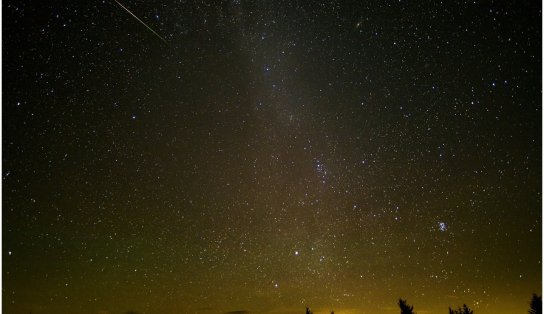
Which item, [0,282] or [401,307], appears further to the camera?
[401,307]

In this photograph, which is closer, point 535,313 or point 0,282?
point 0,282

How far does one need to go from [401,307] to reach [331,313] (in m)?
5.62

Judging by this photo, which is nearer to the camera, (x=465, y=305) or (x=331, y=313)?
(x=465, y=305)

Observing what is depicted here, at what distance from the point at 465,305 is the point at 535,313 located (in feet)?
7.40

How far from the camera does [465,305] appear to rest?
563 inches

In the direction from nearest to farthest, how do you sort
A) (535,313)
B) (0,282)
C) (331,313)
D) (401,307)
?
(0,282), (535,313), (401,307), (331,313)

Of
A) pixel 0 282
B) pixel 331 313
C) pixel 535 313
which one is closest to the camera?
pixel 0 282

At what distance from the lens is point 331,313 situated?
1891cm

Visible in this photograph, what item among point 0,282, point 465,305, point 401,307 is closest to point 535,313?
point 465,305

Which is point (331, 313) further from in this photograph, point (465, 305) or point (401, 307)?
point (465, 305)

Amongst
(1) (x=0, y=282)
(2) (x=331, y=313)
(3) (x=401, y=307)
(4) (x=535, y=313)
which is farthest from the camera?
(2) (x=331, y=313)

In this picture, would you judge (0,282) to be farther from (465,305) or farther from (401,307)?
(465,305)

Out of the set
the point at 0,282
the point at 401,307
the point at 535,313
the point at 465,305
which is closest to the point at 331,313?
the point at 401,307

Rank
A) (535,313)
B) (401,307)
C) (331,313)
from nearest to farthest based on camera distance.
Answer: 1. (535,313)
2. (401,307)
3. (331,313)
